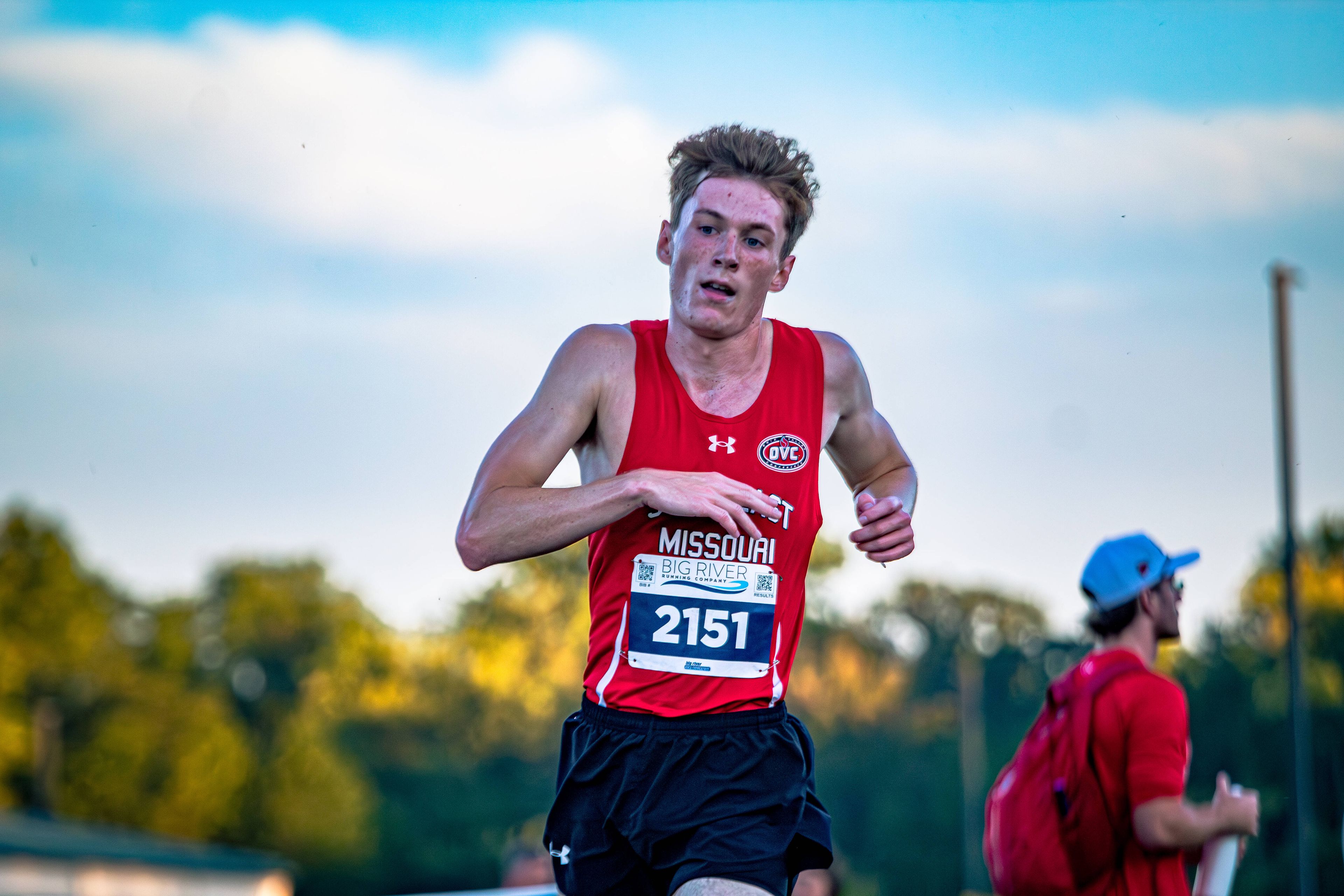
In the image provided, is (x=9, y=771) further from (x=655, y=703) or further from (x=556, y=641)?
(x=655, y=703)

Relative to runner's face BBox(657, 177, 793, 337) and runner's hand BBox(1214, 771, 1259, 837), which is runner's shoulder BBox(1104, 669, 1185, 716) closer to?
runner's hand BBox(1214, 771, 1259, 837)

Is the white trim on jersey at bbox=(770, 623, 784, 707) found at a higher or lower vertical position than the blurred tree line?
higher

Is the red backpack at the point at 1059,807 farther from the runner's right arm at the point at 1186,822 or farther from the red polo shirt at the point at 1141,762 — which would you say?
the runner's right arm at the point at 1186,822

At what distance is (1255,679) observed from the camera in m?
37.6

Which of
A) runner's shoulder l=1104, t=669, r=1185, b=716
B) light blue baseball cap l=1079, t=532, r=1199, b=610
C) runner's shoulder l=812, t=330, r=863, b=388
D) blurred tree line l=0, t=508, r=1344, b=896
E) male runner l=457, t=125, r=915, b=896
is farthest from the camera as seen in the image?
blurred tree line l=0, t=508, r=1344, b=896

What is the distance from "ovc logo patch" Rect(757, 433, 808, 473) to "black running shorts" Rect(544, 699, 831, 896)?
64 cm

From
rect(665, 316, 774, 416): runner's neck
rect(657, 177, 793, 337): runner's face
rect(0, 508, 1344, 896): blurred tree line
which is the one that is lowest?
rect(0, 508, 1344, 896): blurred tree line

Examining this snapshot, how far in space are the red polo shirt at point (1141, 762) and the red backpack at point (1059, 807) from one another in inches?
1.4

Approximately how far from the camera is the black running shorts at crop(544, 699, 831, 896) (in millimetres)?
3293

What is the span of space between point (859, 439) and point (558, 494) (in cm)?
113

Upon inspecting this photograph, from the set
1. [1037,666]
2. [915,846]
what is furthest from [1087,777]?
[1037,666]

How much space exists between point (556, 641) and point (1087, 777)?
37.7m

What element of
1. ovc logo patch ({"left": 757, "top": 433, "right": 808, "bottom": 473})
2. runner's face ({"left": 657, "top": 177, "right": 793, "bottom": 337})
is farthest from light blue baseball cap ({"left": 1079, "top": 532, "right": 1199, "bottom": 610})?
runner's face ({"left": 657, "top": 177, "right": 793, "bottom": 337})

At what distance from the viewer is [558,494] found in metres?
3.24
